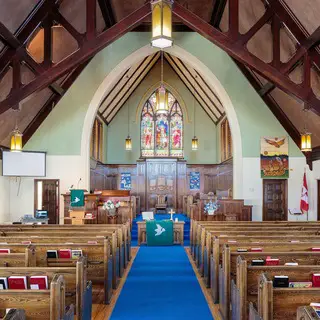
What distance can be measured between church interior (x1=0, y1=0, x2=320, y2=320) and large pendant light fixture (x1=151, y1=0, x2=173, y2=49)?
2 centimetres

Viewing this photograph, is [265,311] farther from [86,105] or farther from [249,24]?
[86,105]

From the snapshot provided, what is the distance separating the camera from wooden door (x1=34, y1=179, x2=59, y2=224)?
44.1 feet

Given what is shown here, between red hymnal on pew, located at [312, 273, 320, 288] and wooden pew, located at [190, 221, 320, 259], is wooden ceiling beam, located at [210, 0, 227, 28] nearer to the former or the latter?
wooden pew, located at [190, 221, 320, 259]

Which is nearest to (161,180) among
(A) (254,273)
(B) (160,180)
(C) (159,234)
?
(B) (160,180)

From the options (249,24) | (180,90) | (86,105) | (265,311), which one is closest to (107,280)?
(265,311)

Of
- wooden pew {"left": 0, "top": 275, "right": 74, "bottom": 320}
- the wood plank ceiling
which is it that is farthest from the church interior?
the wood plank ceiling

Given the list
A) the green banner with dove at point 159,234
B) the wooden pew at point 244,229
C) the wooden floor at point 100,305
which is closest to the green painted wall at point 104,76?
the green banner with dove at point 159,234

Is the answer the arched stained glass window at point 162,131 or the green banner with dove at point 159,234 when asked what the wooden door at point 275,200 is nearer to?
the green banner with dove at point 159,234

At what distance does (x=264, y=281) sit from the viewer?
3168 mm

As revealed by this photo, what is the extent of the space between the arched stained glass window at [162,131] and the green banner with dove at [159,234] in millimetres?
9711

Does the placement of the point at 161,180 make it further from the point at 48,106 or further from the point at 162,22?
the point at 162,22

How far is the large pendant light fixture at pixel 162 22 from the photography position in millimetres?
5227

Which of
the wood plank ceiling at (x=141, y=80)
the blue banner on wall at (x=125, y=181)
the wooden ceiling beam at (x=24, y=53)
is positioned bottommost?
the blue banner on wall at (x=125, y=181)

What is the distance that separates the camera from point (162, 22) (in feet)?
17.3
